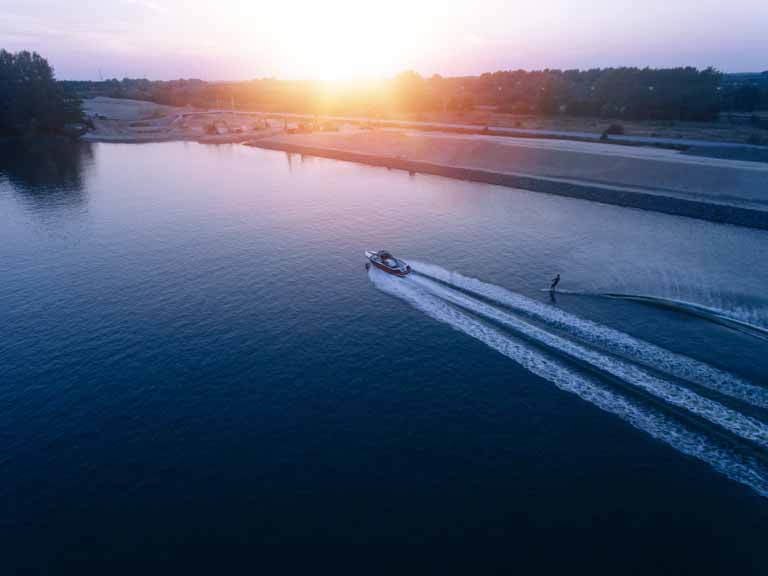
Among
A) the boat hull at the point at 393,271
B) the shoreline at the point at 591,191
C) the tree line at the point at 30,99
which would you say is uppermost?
the tree line at the point at 30,99

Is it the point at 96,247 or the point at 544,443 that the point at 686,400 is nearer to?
the point at 544,443

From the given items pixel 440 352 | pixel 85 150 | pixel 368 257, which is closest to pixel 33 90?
pixel 85 150

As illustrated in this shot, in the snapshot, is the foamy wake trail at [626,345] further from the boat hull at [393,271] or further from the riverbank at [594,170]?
the riverbank at [594,170]

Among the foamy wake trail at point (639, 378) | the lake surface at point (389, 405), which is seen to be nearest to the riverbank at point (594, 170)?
the lake surface at point (389, 405)

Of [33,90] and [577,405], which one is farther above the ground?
[33,90]

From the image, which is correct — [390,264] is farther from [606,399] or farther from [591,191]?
[591,191]

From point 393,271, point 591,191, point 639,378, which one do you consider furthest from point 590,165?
point 639,378
